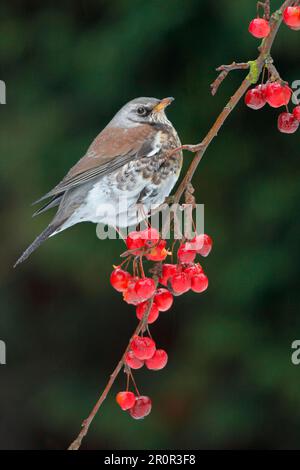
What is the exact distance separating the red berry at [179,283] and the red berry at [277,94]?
10.2 inches

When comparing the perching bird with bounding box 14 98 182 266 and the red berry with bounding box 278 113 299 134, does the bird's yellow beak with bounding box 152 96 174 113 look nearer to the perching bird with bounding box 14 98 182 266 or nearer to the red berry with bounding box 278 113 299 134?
A: the perching bird with bounding box 14 98 182 266

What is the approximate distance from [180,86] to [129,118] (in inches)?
39.9

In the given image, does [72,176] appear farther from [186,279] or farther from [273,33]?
[273,33]

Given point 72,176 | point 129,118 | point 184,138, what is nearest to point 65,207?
point 72,176

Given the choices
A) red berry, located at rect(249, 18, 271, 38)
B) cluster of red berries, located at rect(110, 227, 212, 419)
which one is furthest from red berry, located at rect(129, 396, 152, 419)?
red berry, located at rect(249, 18, 271, 38)

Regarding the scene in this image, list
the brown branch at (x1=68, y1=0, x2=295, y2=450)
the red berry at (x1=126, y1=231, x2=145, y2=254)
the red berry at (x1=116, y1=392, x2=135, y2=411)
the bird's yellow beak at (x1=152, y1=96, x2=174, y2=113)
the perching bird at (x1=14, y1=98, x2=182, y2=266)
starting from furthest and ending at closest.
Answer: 1. the perching bird at (x1=14, y1=98, x2=182, y2=266)
2. the bird's yellow beak at (x1=152, y1=96, x2=174, y2=113)
3. the red berry at (x1=116, y1=392, x2=135, y2=411)
4. the red berry at (x1=126, y1=231, x2=145, y2=254)
5. the brown branch at (x1=68, y1=0, x2=295, y2=450)

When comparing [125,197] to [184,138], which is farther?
[184,138]

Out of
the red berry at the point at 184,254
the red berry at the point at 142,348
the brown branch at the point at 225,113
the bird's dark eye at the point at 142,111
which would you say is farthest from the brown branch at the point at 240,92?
the bird's dark eye at the point at 142,111

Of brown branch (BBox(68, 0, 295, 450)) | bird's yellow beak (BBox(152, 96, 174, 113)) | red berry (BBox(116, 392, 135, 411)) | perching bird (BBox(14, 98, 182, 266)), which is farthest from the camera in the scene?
perching bird (BBox(14, 98, 182, 266))

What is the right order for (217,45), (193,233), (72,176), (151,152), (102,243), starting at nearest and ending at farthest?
(193,233)
(72,176)
(151,152)
(217,45)
(102,243)

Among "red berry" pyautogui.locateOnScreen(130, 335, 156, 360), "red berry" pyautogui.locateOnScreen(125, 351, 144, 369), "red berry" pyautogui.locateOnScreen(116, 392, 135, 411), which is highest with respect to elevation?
"red berry" pyautogui.locateOnScreen(130, 335, 156, 360)

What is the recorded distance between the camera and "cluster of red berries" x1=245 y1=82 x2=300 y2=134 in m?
0.97

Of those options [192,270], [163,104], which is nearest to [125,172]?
[163,104]

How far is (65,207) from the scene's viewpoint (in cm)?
142
